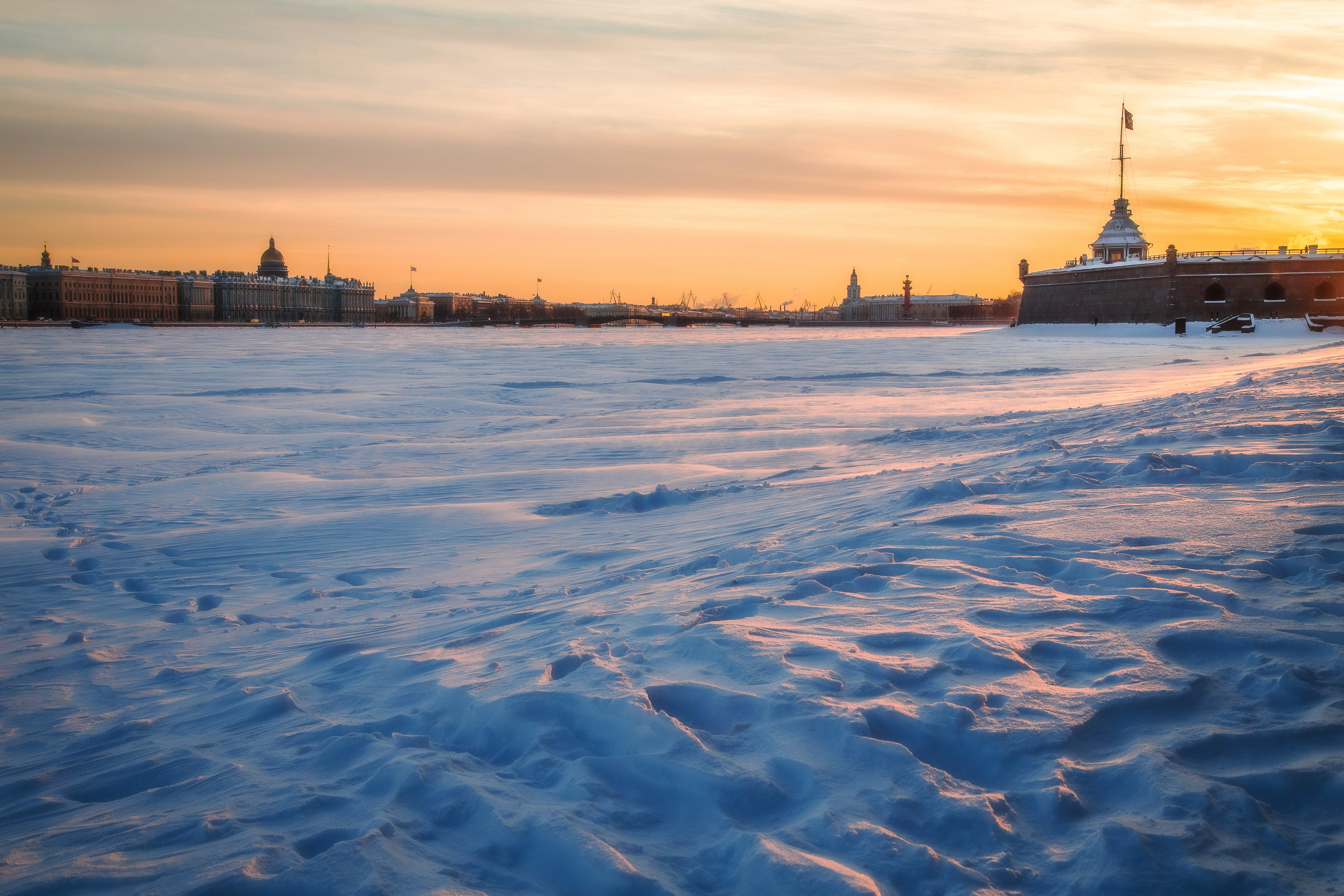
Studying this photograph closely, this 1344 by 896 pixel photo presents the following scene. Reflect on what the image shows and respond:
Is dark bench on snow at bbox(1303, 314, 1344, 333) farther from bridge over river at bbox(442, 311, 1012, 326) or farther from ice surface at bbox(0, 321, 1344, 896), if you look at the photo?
bridge over river at bbox(442, 311, 1012, 326)

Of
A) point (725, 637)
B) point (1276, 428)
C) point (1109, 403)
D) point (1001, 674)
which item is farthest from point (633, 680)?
point (1109, 403)

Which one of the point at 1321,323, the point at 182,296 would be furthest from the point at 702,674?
the point at 182,296

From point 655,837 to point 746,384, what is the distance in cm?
1461

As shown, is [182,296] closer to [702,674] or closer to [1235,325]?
[1235,325]

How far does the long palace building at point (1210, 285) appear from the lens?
135 feet

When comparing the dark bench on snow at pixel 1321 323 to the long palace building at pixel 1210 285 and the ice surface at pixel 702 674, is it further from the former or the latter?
the ice surface at pixel 702 674

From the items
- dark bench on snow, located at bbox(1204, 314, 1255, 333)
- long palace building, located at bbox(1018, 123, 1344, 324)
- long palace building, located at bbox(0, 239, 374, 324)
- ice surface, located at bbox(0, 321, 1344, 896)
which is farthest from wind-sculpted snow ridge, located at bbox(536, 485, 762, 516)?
long palace building, located at bbox(0, 239, 374, 324)

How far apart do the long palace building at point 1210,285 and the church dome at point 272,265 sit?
119683 millimetres

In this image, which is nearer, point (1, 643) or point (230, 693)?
point (230, 693)

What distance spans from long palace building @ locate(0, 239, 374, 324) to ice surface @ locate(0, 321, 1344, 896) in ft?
365

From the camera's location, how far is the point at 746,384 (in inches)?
646

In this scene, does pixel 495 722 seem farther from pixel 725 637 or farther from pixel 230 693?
pixel 230 693

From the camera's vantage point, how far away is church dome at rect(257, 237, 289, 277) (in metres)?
135

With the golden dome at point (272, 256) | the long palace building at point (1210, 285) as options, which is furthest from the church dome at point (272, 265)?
the long palace building at point (1210, 285)
